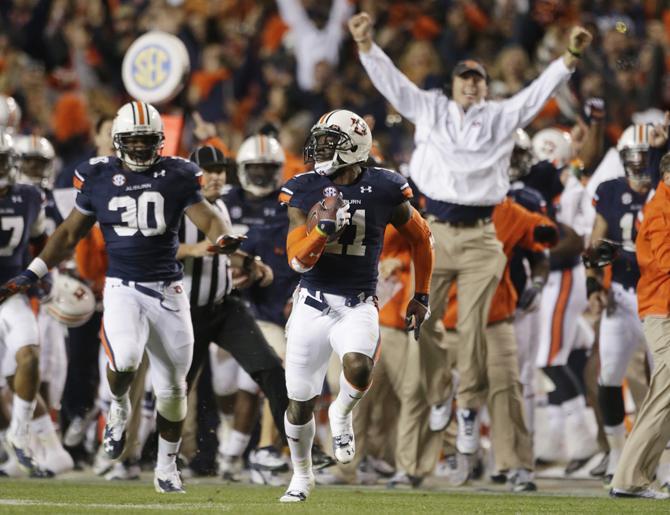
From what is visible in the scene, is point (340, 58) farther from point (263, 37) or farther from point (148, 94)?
point (148, 94)

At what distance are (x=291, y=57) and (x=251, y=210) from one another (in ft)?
18.2

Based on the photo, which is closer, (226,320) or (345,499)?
(345,499)

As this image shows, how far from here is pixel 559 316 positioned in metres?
10.5

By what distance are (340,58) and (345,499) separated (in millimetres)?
7912

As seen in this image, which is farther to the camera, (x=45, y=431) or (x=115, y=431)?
(x=45, y=431)

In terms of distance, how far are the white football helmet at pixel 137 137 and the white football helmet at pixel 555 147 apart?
13.2ft

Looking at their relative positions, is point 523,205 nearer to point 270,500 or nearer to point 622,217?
point 622,217

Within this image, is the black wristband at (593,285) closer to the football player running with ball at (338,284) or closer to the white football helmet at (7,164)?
the football player running with ball at (338,284)

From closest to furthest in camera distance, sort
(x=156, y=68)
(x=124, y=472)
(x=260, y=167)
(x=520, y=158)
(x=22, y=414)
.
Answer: (x=22, y=414), (x=124, y=472), (x=260, y=167), (x=520, y=158), (x=156, y=68)

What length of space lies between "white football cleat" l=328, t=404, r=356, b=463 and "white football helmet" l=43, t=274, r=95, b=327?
9.51 ft

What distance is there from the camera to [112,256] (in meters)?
8.02

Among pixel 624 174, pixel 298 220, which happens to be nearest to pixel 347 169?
pixel 298 220

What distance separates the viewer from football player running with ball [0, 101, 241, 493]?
7918mm

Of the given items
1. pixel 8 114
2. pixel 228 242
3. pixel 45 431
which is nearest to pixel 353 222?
pixel 228 242
